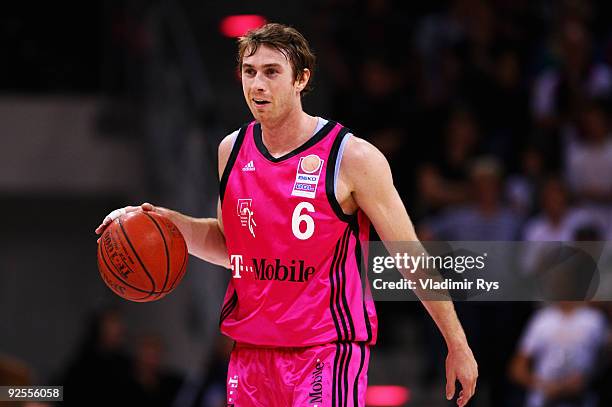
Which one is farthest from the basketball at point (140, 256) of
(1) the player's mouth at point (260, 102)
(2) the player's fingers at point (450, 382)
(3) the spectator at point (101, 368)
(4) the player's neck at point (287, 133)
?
(3) the spectator at point (101, 368)

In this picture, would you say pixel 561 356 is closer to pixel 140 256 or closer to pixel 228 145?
pixel 228 145

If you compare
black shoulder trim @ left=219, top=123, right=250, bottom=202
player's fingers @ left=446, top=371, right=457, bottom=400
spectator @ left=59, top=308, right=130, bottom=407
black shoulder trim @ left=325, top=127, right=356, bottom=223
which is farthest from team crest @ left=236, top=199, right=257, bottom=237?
spectator @ left=59, top=308, right=130, bottom=407

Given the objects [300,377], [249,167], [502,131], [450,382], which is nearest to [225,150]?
[249,167]

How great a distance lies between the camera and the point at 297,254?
461cm

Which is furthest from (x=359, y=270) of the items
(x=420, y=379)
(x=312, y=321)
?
(x=420, y=379)

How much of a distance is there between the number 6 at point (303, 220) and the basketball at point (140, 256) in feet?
1.79

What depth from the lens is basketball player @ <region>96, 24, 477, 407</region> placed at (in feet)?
14.9

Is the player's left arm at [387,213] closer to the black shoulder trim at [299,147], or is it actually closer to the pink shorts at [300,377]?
the black shoulder trim at [299,147]

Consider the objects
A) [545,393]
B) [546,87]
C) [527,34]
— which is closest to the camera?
[545,393]

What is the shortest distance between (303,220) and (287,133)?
40 cm

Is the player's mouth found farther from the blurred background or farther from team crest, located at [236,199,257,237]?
the blurred background

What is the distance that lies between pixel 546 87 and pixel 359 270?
5.69 m

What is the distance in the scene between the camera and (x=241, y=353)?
469cm

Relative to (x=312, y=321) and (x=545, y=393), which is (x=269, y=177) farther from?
(x=545, y=393)
